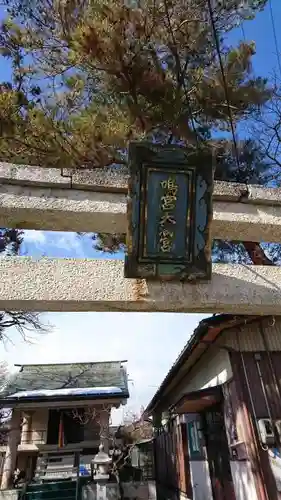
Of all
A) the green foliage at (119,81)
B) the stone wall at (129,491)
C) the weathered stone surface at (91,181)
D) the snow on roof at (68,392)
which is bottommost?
the stone wall at (129,491)

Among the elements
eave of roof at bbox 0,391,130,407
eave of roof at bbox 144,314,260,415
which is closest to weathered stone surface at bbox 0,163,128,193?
eave of roof at bbox 144,314,260,415

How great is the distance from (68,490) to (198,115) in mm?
11348

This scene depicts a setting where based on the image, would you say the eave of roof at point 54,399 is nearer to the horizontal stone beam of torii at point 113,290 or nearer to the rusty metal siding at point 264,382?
the rusty metal siding at point 264,382

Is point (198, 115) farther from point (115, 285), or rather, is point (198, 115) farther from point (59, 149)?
point (115, 285)

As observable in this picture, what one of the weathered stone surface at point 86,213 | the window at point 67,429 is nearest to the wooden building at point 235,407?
the weathered stone surface at point 86,213

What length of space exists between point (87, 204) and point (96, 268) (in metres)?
0.67

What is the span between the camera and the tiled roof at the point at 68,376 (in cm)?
1462

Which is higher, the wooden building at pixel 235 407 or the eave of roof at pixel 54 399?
the eave of roof at pixel 54 399

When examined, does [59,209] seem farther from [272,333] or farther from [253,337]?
[272,333]

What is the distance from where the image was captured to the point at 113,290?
11.5ft

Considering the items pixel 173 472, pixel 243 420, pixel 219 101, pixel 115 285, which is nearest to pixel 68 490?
pixel 173 472

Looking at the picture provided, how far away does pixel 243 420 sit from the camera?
621 centimetres

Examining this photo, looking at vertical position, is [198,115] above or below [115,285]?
above

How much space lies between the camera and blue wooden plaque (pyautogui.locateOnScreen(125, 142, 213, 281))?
136 inches
